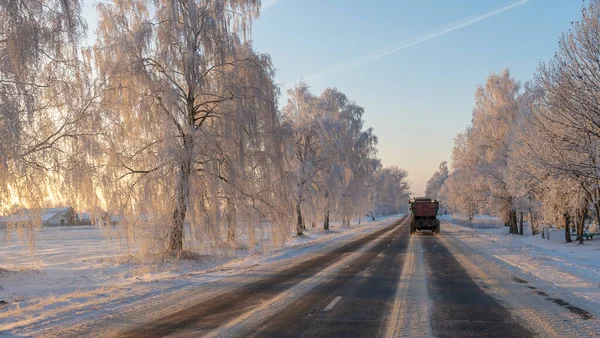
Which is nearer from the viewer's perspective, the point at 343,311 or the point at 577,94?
the point at 343,311

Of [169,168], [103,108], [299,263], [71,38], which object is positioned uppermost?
[71,38]

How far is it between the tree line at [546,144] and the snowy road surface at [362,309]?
5.13m

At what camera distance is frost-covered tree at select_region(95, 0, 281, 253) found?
1590cm

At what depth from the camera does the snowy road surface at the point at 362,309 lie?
634 cm

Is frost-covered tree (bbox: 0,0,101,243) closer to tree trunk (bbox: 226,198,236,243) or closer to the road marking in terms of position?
tree trunk (bbox: 226,198,236,243)

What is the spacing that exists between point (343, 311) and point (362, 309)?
0.38 metres

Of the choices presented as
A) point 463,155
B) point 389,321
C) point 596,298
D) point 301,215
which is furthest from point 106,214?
point 463,155

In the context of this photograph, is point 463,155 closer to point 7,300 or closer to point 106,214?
point 106,214

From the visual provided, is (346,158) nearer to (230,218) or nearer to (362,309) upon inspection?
(230,218)

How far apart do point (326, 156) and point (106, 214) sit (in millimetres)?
21082

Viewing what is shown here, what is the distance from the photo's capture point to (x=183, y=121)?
17312mm

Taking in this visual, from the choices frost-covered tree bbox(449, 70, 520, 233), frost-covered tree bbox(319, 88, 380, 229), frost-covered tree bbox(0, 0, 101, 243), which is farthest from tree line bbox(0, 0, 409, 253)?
frost-covered tree bbox(449, 70, 520, 233)

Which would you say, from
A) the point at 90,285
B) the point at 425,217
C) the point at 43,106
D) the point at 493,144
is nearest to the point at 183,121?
the point at 43,106

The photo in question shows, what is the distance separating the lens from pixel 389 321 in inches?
270
